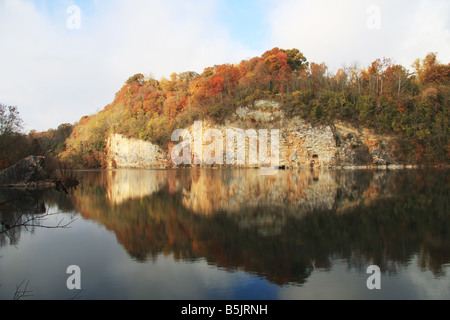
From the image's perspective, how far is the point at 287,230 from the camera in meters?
10.5

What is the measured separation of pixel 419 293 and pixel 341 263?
5.75 ft

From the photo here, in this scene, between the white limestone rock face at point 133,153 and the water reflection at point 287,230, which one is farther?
the white limestone rock face at point 133,153

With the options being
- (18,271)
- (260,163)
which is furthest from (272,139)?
(18,271)

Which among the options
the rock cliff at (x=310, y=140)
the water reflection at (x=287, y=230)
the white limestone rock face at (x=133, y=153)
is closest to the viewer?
the water reflection at (x=287, y=230)

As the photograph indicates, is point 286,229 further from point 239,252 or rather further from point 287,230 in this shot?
point 239,252

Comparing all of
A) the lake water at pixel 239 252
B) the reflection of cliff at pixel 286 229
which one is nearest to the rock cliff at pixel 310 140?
the reflection of cliff at pixel 286 229

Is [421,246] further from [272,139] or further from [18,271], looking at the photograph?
[272,139]

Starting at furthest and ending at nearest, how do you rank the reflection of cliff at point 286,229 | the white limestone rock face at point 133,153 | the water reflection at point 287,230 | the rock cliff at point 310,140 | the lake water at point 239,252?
the white limestone rock face at point 133,153
the rock cliff at point 310,140
the reflection of cliff at point 286,229
the water reflection at point 287,230
the lake water at point 239,252

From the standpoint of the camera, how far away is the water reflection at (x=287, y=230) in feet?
24.9

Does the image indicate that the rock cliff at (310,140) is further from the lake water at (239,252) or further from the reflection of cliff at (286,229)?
the lake water at (239,252)

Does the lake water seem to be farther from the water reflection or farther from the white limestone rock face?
the white limestone rock face

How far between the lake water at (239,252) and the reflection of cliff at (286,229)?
4 cm

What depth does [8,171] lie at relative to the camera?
2303cm

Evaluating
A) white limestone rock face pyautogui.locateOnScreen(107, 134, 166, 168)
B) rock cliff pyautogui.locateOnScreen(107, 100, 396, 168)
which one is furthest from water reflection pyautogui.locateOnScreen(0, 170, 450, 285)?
white limestone rock face pyautogui.locateOnScreen(107, 134, 166, 168)
